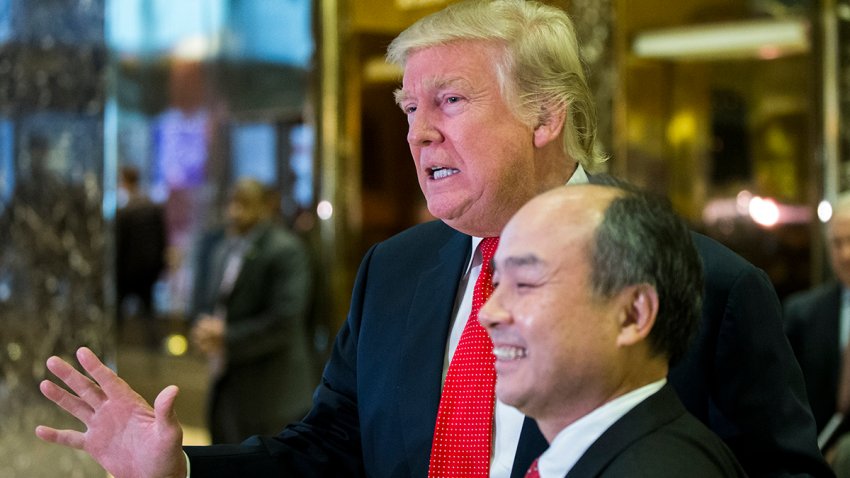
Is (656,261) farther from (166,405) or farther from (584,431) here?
(166,405)

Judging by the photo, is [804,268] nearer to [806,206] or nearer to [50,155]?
[806,206]

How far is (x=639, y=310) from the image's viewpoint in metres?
1.42

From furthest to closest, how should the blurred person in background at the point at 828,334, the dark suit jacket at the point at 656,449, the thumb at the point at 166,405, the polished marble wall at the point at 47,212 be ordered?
the polished marble wall at the point at 47,212 < the blurred person in background at the point at 828,334 < the thumb at the point at 166,405 < the dark suit jacket at the point at 656,449

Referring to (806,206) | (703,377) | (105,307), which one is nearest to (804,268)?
(806,206)

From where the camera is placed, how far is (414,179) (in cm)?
642

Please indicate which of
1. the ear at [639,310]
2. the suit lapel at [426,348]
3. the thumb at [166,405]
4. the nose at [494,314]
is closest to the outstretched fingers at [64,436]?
the thumb at [166,405]

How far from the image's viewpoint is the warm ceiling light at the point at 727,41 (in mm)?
6062

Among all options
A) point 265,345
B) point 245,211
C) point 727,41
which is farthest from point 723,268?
point 245,211

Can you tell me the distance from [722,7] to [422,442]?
473 centimetres

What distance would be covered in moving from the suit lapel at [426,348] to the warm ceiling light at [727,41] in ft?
14.3

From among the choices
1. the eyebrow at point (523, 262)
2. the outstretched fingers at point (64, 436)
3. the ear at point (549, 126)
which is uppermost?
the ear at point (549, 126)

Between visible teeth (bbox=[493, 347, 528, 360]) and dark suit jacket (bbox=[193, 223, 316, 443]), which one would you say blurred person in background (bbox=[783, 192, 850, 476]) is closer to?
dark suit jacket (bbox=[193, 223, 316, 443])

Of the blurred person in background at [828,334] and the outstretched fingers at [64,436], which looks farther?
the blurred person in background at [828,334]

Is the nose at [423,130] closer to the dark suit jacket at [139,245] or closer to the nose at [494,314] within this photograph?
the nose at [494,314]
